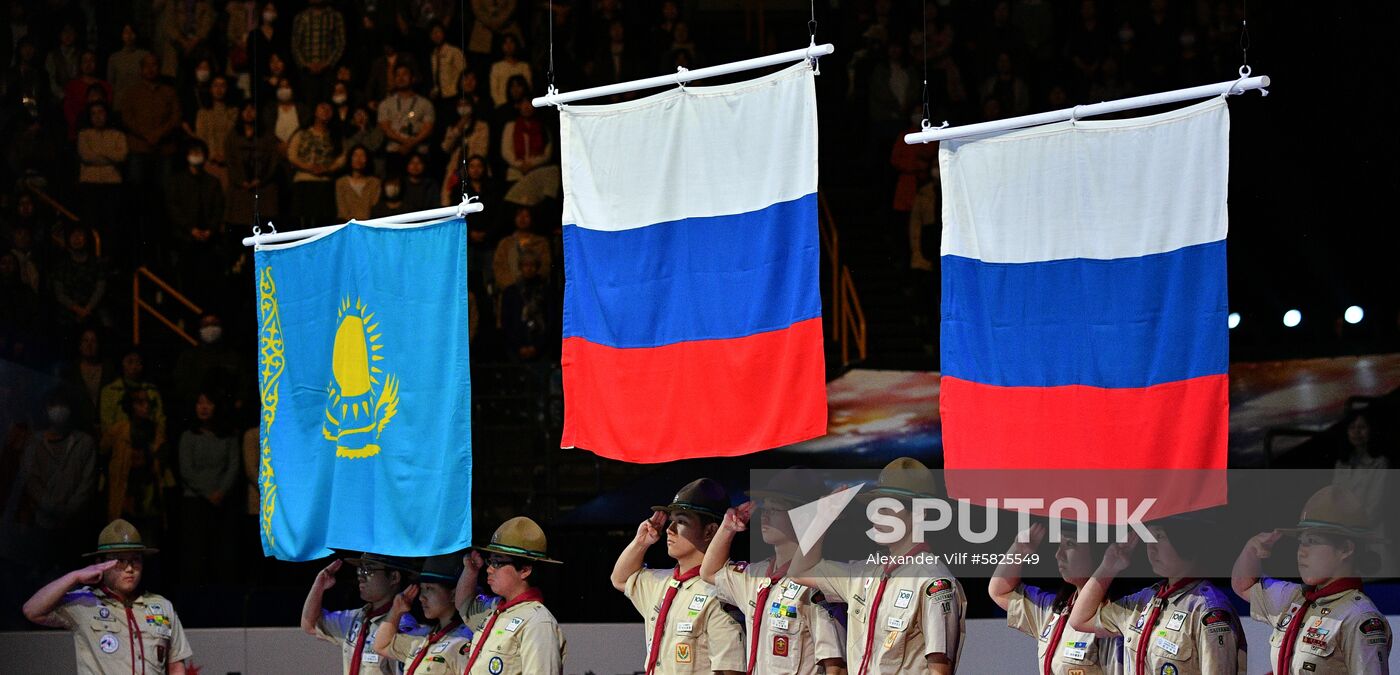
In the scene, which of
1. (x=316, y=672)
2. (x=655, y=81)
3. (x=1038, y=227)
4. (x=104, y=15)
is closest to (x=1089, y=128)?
(x=1038, y=227)

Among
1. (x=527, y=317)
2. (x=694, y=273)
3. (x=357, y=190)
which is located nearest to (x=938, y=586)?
(x=694, y=273)

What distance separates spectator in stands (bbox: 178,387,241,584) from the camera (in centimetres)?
1191

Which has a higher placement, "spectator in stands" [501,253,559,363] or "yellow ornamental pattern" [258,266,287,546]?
"spectator in stands" [501,253,559,363]

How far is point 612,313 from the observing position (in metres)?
7.50

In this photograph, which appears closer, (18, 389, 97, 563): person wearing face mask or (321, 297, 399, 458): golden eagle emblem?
(321, 297, 399, 458): golden eagle emblem

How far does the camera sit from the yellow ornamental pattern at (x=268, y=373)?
9.03m

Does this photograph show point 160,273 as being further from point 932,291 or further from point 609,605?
point 932,291

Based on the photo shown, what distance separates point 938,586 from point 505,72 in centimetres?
706

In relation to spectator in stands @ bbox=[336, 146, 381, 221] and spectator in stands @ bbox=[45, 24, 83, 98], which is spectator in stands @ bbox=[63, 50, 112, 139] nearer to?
spectator in stands @ bbox=[45, 24, 83, 98]

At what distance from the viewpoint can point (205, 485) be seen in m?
12.1

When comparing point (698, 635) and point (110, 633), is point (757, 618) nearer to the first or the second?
point (698, 635)

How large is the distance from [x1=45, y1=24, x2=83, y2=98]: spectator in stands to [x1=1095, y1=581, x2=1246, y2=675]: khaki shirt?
961 centimetres

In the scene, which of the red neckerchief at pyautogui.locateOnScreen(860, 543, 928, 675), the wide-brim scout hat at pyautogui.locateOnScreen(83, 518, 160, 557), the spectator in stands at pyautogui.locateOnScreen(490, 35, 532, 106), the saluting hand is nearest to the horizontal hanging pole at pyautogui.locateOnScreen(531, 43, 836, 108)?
the saluting hand

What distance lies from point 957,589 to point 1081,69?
20.6 ft
